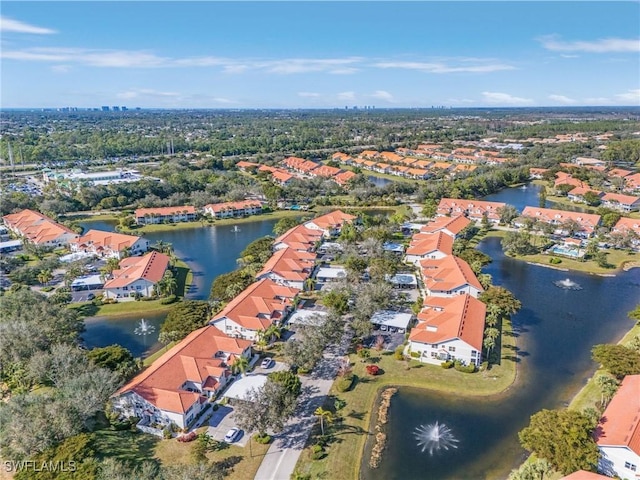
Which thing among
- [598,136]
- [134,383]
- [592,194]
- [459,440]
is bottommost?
[459,440]

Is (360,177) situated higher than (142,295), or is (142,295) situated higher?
(360,177)

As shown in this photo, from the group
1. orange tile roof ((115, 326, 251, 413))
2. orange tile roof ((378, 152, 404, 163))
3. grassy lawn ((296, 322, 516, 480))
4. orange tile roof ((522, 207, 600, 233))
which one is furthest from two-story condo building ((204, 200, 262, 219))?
orange tile roof ((378, 152, 404, 163))

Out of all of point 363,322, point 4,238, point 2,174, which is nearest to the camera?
point 363,322

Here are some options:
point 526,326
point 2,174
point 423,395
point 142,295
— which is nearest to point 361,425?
point 423,395

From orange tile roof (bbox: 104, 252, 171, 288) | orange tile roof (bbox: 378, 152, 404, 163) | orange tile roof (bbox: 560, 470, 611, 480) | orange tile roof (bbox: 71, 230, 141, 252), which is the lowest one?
orange tile roof (bbox: 560, 470, 611, 480)

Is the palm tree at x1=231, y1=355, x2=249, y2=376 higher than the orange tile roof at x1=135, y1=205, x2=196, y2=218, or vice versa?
the orange tile roof at x1=135, y1=205, x2=196, y2=218

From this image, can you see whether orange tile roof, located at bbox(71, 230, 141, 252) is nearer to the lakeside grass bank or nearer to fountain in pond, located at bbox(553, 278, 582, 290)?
the lakeside grass bank

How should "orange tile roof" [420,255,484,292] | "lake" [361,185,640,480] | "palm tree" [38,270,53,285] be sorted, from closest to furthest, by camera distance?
1. "lake" [361,185,640,480]
2. "orange tile roof" [420,255,484,292]
3. "palm tree" [38,270,53,285]

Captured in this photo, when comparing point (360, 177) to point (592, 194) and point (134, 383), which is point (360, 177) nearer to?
→ point (592, 194)
